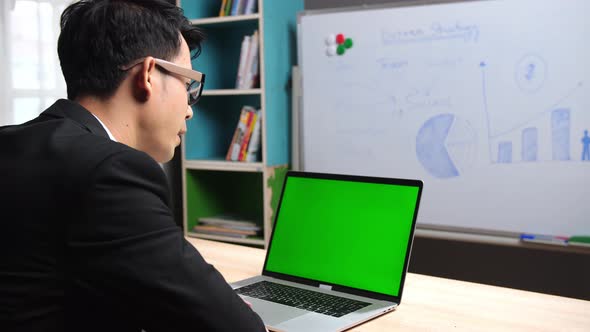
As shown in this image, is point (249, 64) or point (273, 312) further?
point (249, 64)

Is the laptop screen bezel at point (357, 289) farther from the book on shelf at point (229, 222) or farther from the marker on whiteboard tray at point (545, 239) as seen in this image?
the book on shelf at point (229, 222)

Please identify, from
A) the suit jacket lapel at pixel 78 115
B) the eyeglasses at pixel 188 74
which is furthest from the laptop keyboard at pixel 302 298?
the suit jacket lapel at pixel 78 115

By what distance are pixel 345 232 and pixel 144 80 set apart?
621 mm

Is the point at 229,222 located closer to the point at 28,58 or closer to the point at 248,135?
the point at 248,135

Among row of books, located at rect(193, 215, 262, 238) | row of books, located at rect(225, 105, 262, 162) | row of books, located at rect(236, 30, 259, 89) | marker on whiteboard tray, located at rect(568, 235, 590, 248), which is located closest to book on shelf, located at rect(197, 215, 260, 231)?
row of books, located at rect(193, 215, 262, 238)

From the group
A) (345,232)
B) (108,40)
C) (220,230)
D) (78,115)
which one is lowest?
(220,230)

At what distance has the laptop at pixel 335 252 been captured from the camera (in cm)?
126

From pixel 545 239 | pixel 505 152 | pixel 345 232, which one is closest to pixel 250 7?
pixel 505 152

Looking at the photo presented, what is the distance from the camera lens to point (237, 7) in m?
2.95

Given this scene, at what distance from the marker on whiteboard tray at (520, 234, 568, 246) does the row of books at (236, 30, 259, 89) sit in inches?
55.1

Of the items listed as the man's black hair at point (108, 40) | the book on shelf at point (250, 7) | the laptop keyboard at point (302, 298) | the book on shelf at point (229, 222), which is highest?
the book on shelf at point (250, 7)

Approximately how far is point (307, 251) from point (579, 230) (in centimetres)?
130

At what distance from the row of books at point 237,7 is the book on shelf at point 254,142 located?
482 mm

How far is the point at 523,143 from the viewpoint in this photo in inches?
92.2
